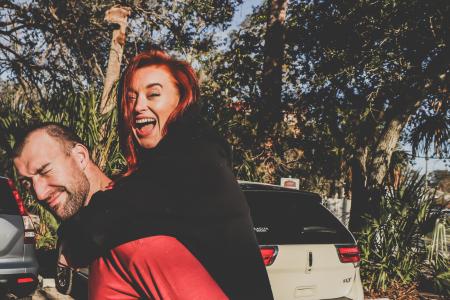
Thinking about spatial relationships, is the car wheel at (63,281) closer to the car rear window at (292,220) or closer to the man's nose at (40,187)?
the car rear window at (292,220)

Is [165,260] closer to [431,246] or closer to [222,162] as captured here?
[222,162]

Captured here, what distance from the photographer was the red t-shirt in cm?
103

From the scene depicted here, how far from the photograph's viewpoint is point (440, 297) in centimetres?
761

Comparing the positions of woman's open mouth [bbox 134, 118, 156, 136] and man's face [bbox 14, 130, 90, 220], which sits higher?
woman's open mouth [bbox 134, 118, 156, 136]

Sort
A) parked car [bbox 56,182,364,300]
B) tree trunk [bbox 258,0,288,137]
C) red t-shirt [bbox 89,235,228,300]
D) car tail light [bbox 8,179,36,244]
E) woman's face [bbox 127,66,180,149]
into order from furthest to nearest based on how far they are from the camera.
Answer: tree trunk [bbox 258,0,288,137], car tail light [bbox 8,179,36,244], parked car [bbox 56,182,364,300], woman's face [bbox 127,66,180,149], red t-shirt [bbox 89,235,228,300]

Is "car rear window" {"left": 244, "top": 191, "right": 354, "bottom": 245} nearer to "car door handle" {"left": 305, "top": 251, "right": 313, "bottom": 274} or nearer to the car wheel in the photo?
"car door handle" {"left": 305, "top": 251, "right": 313, "bottom": 274}

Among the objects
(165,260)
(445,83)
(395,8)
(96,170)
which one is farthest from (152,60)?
(445,83)

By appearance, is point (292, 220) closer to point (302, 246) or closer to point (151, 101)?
point (302, 246)

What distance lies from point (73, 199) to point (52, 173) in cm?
10

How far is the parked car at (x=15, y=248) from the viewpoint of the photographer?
16.5 ft

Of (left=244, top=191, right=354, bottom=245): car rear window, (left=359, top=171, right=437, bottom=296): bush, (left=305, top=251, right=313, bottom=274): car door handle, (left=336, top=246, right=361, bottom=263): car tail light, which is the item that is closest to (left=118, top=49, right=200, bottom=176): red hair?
(left=244, top=191, right=354, bottom=245): car rear window

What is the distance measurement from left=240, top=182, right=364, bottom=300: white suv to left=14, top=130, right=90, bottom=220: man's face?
321 centimetres

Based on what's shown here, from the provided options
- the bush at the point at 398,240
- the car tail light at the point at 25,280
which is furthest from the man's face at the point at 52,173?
the bush at the point at 398,240

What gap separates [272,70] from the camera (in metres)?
11.1
